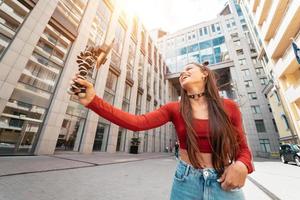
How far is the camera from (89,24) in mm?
13133

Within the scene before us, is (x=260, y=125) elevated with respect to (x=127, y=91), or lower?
lower

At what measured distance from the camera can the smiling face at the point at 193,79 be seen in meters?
1.55

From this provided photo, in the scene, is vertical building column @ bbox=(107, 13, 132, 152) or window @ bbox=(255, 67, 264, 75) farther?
window @ bbox=(255, 67, 264, 75)

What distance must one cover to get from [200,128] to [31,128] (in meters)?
10.7

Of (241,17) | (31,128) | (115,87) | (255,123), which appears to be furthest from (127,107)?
(241,17)

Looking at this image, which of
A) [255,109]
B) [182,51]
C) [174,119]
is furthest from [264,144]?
[174,119]

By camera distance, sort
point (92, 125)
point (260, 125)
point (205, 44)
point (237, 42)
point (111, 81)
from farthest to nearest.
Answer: point (205, 44) < point (237, 42) < point (260, 125) < point (111, 81) < point (92, 125)

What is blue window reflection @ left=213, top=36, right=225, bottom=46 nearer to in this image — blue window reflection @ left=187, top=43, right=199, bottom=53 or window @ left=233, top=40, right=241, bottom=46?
window @ left=233, top=40, right=241, bottom=46

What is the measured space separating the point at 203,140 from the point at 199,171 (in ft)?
0.80

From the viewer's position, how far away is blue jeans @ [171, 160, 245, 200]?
107 centimetres

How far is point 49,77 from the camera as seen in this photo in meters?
10.1

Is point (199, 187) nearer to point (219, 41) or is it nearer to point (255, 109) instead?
point (255, 109)

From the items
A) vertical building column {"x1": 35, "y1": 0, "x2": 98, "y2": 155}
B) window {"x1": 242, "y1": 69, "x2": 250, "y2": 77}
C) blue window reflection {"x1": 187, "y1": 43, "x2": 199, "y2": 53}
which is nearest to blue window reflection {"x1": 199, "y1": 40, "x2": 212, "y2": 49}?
blue window reflection {"x1": 187, "y1": 43, "x2": 199, "y2": 53}

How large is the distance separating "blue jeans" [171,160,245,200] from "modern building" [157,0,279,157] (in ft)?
67.0
